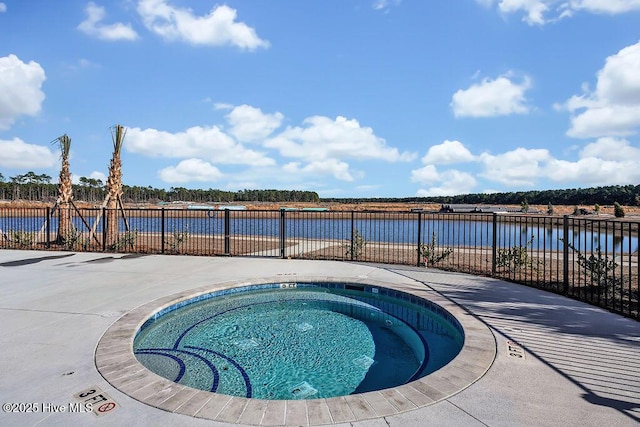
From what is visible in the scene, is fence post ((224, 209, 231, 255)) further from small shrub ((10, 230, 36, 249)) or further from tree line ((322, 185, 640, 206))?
tree line ((322, 185, 640, 206))

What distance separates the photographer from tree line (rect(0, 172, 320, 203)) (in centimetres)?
8606

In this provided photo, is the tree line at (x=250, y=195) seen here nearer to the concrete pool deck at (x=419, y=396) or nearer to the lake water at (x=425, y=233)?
the lake water at (x=425, y=233)

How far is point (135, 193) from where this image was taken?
97188 mm

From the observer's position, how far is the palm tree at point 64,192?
11.4m

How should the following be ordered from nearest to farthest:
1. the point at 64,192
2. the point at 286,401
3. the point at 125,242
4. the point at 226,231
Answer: the point at 286,401 < the point at 226,231 < the point at 125,242 < the point at 64,192

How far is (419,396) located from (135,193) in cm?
10893

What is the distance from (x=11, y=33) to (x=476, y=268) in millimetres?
13190

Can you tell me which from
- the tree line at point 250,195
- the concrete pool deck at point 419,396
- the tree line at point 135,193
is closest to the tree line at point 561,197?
the tree line at point 250,195

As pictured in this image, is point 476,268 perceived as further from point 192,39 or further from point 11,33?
point 11,33

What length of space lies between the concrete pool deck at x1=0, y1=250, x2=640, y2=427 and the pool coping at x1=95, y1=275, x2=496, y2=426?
26 millimetres

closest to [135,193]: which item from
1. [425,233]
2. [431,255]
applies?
[425,233]

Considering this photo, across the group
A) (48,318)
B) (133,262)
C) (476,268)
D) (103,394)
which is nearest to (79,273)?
(133,262)

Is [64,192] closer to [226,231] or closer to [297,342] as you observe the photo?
[226,231]

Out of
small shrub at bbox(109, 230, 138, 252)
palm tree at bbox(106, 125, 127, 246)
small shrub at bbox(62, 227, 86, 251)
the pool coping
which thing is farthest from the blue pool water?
palm tree at bbox(106, 125, 127, 246)
